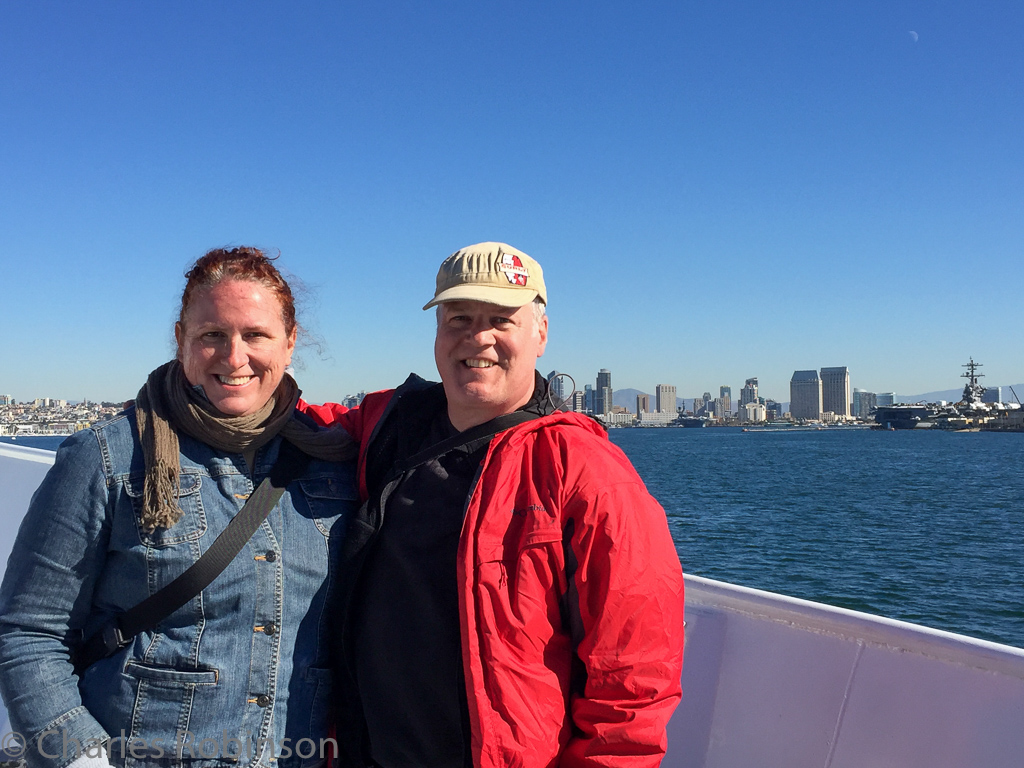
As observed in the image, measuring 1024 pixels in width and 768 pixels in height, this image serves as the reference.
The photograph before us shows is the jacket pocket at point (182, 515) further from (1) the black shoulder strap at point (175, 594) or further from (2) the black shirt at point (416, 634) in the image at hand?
(2) the black shirt at point (416, 634)

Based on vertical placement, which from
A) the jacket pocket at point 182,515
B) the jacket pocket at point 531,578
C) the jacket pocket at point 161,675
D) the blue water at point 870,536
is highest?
the jacket pocket at point 182,515

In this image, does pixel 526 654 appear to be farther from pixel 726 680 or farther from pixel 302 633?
pixel 726 680

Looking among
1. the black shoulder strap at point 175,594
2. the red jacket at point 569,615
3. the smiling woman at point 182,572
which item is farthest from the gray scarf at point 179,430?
the red jacket at point 569,615

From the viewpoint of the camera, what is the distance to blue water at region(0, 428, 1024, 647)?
18031mm

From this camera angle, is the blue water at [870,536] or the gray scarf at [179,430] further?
the blue water at [870,536]

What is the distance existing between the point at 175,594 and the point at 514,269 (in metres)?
1.26

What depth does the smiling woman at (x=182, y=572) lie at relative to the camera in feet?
6.35

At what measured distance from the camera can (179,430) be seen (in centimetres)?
215

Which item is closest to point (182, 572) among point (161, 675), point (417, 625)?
point (161, 675)

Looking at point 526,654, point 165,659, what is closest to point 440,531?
point 526,654

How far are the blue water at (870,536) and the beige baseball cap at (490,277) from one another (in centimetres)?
1556

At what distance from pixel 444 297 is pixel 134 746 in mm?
1447

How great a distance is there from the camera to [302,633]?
7.03ft

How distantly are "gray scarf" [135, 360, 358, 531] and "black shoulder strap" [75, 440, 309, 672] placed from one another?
0.14m
